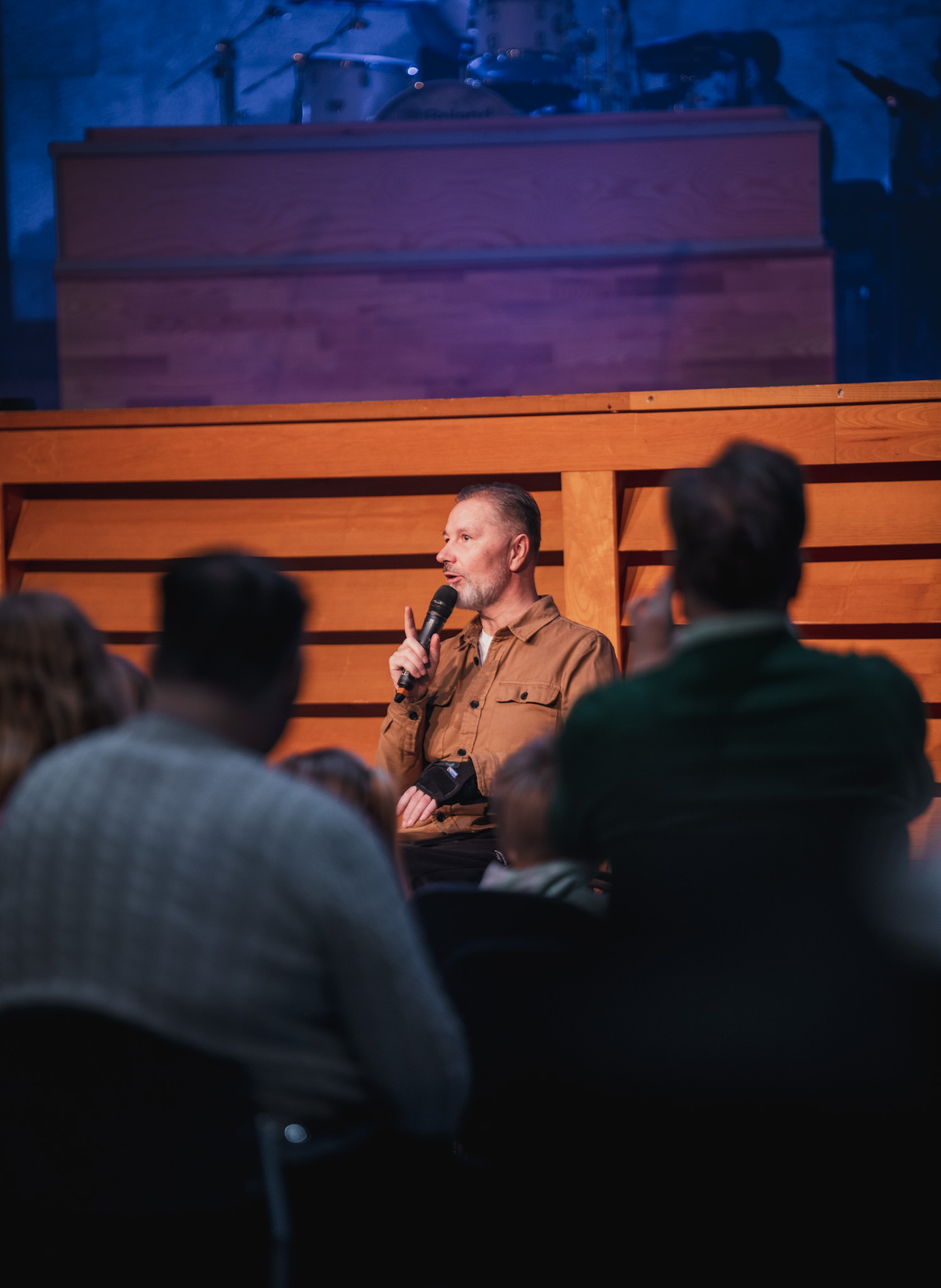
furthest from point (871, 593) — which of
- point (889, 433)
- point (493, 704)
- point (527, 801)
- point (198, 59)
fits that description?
point (198, 59)

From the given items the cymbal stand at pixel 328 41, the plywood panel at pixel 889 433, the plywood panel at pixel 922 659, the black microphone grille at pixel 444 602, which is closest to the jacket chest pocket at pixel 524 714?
the black microphone grille at pixel 444 602

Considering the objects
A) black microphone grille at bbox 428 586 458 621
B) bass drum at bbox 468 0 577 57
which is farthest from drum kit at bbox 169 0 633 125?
black microphone grille at bbox 428 586 458 621

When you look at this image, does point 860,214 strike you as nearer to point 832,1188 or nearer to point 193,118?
point 193,118

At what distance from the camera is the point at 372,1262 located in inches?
49.9

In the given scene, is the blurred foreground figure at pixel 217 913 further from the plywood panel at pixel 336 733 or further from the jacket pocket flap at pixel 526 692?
the plywood panel at pixel 336 733

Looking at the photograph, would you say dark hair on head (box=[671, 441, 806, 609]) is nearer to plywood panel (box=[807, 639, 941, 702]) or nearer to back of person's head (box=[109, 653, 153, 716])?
back of person's head (box=[109, 653, 153, 716])

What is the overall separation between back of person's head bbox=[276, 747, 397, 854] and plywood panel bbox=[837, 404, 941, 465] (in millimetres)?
2067

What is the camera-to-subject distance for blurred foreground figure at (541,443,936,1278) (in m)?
1.27

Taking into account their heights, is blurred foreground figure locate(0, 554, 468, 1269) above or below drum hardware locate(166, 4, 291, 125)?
below

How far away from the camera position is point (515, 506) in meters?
3.06

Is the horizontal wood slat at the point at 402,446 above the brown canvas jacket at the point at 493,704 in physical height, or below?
above

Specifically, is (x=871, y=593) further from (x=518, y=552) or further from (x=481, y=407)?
(x=481, y=407)

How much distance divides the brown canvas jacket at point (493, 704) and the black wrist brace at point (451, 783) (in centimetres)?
2

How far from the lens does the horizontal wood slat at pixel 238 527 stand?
3.50 metres
